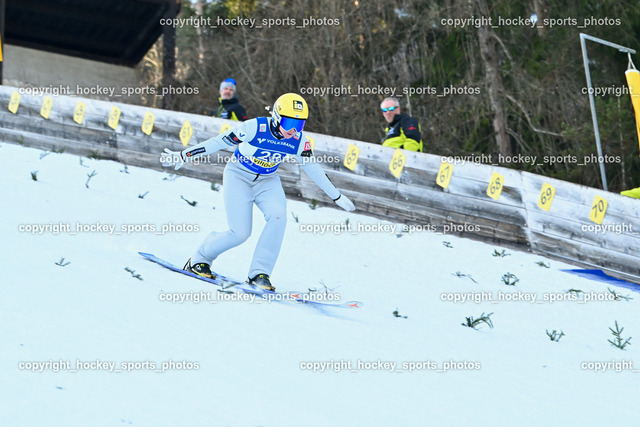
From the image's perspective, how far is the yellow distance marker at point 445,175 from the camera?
10633 millimetres

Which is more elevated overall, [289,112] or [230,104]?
[230,104]

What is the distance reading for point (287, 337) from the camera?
5.59m

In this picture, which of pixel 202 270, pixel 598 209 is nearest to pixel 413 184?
pixel 598 209

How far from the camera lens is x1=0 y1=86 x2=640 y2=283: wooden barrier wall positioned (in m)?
9.54

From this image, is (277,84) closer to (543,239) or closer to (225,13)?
(225,13)

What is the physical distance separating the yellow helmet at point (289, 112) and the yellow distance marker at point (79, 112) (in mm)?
6945

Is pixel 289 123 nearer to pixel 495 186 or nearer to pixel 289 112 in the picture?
pixel 289 112

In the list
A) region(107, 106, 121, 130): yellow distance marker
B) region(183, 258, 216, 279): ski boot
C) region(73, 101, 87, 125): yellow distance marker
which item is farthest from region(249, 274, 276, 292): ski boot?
region(73, 101, 87, 125): yellow distance marker

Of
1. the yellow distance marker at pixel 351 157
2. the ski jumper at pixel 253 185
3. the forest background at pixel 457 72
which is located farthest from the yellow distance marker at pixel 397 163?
the forest background at pixel 457 72

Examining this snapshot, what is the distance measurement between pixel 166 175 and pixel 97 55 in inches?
507

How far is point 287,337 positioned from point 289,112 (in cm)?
218

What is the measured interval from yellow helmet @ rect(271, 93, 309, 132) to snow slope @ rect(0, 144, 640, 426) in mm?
1510

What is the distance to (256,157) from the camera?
285 inches

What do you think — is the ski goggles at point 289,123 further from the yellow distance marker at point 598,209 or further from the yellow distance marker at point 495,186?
the yellow distance marker at point 598,209
